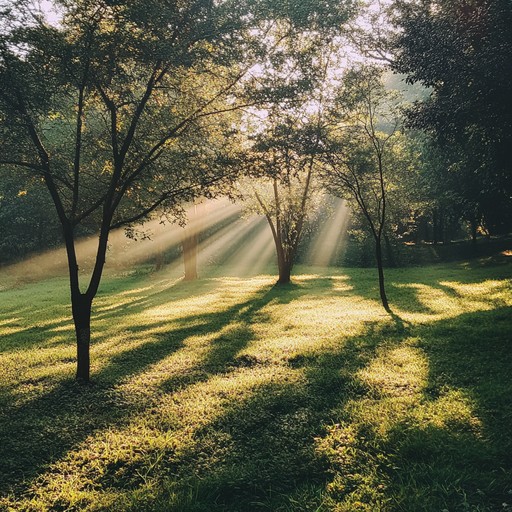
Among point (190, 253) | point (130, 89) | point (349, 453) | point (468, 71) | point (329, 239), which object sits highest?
point (468, 71)

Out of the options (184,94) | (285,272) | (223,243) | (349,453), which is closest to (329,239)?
(223,243)

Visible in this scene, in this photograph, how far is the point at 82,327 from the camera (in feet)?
29.0

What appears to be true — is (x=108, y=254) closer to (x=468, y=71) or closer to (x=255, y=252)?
(x=255, y=252)

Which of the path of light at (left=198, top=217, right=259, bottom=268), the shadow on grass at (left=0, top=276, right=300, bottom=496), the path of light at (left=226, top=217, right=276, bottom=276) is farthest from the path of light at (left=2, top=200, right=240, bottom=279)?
the shadow on grass at (left=0, top=276, right=300, bottom=496)

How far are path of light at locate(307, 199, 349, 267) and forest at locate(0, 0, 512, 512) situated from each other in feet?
93.8

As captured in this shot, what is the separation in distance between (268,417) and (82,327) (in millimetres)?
4968

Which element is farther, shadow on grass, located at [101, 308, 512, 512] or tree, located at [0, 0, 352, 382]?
tree, located at [0, 0, 352, 382]

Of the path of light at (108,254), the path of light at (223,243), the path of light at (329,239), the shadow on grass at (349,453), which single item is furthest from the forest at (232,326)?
the path of light at (223,243)

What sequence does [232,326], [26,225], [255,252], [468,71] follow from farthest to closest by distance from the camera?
[255,252] < [26,225] < [232,326] < [468,71]

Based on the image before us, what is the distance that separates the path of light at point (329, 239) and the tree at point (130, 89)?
120 feet

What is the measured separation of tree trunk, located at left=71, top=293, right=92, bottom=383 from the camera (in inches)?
344

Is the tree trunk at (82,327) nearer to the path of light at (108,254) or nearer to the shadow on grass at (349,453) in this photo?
the shadow on grass at (349,453)

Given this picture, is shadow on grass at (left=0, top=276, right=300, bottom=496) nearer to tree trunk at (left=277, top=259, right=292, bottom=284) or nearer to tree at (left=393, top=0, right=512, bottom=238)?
tree at (left=393, top=0, right=512, bottom=238)

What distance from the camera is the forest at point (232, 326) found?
5230 mm
